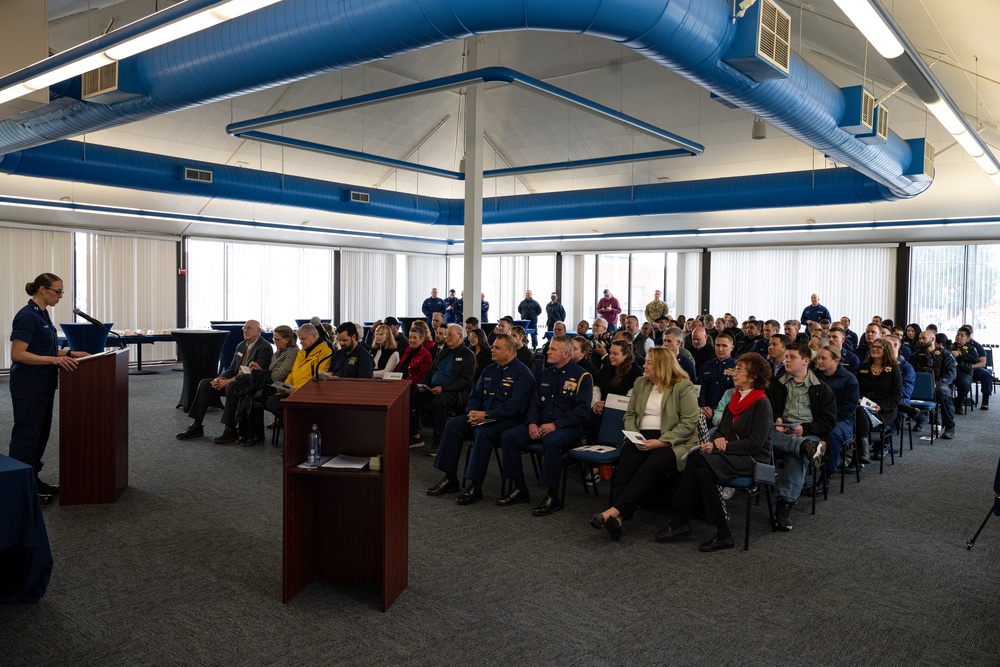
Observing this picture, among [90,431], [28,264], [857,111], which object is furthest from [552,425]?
[28,264]

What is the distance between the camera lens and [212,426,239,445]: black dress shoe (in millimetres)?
7113

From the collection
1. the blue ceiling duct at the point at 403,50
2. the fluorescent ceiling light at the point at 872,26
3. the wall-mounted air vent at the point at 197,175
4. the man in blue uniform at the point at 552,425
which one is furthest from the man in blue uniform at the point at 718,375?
the wall-mounted air vent at the point at 197,175

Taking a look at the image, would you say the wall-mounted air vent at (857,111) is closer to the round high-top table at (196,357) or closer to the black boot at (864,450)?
the black boot at (864,450)

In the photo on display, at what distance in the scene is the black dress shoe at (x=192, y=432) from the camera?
730 centimetres

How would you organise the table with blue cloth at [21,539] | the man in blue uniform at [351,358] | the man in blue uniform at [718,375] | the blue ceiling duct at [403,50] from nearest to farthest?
the table with blue cloth at [21,539] < the blue ceiling duct at [403,50] < the man in blue uniform at [718,375] < the man in blue uniform at [351,358]

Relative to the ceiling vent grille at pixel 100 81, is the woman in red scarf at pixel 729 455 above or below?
below

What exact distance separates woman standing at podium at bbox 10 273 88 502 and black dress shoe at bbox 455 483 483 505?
2.82m

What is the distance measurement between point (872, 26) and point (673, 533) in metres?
3.07

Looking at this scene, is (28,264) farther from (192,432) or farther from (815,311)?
(815,311)

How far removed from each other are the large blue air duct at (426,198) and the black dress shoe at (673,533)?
688 cm

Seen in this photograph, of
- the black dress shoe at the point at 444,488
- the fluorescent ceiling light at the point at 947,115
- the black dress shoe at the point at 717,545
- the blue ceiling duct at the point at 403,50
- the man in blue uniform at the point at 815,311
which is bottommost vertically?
the black dress shoe at the point at 717,545

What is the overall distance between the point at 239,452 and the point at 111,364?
1.97 m

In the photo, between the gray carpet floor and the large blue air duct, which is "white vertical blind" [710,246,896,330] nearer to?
the large blue air duct

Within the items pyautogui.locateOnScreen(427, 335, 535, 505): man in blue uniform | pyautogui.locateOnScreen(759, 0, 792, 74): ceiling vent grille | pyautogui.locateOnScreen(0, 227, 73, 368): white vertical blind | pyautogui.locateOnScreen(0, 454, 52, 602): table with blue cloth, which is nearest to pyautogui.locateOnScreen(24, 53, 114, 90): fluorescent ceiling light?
pyautogui.locateOnScreen(0, 454, 52, 602): table with blue cloth
